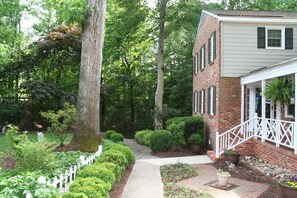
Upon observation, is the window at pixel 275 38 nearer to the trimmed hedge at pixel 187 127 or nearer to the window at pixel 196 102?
the trimmed hedge at pixel 187 127

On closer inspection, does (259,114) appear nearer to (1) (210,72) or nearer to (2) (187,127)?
(1) (210,72)

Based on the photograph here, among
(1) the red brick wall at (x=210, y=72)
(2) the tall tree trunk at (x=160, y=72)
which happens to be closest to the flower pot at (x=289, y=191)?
(1) the red brick wall at (x=210, y=72)

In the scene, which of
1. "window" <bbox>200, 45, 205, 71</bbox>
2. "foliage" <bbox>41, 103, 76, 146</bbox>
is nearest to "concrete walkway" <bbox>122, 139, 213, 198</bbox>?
"foliage" <bbox>41, 103, 76, 146</bbox>

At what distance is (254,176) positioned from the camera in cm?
857

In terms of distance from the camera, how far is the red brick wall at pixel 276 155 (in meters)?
8.31

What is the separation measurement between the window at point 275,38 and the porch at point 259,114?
159cm

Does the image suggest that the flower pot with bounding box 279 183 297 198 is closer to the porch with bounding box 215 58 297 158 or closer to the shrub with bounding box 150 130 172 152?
the porch with bounding box 215 58 297 158

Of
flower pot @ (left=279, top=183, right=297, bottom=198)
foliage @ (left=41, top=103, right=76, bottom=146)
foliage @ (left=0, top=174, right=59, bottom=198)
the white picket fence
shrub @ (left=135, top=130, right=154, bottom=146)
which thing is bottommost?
shrub @ (left=135, top=130, right=154, bottom=146)

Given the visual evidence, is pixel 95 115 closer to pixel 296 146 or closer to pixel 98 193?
pixel 98 193

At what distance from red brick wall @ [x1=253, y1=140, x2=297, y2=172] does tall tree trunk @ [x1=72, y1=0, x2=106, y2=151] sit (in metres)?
5.82

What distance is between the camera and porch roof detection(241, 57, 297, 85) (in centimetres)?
843

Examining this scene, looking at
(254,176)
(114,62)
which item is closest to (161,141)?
(254,176)

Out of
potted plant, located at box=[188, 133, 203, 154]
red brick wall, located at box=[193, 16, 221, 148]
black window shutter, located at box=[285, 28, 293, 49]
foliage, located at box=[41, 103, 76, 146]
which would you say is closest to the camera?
foliage, located at box=[41, 103, 76, 146]

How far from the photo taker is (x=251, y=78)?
11336 millimetres
